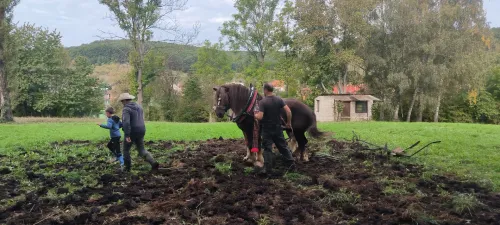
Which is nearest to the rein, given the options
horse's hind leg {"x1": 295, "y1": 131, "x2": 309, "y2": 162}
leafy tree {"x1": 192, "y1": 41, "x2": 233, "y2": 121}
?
horse's hind leg {"x1": 295, "y1": 131, "x2": 309, "y2": 162}

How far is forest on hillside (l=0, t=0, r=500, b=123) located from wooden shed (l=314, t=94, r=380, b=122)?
351cm

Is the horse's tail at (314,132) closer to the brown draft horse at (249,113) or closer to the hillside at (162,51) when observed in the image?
the brown draft horse at (249,113)

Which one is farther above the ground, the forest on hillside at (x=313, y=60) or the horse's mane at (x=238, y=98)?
the forest on hillside at (x=313, y=60)

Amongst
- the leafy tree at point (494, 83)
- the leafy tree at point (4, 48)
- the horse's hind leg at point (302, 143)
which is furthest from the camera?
the leafy tree at point (494, 83)

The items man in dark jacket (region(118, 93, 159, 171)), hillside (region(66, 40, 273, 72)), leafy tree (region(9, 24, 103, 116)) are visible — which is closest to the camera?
man in dark jacket (region(118, 93, 159, 171))

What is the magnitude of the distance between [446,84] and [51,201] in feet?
136

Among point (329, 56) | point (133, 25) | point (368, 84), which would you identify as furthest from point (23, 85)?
point (368, 84)

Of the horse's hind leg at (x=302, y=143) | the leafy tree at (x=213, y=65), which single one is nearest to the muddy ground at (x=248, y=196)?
the horse's hind leg at (x=302, y=143)

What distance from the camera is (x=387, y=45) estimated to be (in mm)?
40062

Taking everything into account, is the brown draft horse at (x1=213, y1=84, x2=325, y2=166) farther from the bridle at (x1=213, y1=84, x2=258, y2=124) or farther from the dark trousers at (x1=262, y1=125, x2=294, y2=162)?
the dark trousers at (x1=262, y1=125, x2=294, y2=162)

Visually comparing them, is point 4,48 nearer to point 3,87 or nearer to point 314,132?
point 3,87

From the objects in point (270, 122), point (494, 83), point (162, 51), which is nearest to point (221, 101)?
point (270, 122)

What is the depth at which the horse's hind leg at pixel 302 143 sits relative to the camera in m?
8.77

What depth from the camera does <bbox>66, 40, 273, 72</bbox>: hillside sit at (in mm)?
37094
